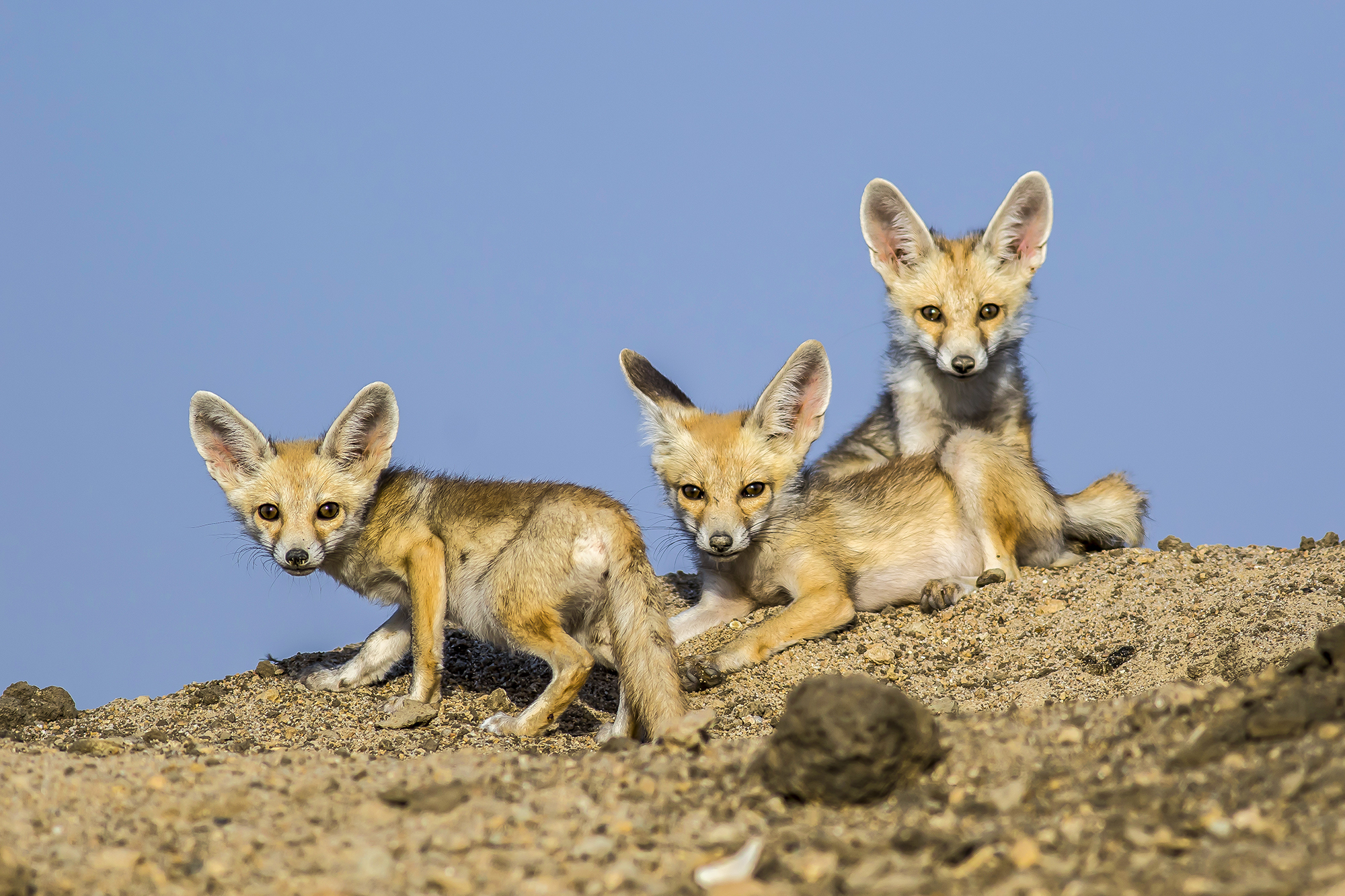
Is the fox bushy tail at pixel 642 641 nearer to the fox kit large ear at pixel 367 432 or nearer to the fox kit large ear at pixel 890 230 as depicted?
the fox kit large ear at pixel 367 432

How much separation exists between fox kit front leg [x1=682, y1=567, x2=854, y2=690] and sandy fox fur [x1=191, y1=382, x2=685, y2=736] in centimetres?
58

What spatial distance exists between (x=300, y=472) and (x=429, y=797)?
3826mm

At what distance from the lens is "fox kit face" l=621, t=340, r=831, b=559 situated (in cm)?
714

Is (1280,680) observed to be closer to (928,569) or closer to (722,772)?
(722,772)

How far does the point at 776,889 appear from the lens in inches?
102

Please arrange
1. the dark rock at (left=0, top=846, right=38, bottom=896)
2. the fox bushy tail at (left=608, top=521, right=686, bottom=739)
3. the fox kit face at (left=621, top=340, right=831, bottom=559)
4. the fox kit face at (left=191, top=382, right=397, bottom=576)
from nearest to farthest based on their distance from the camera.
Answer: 1. the dark rock at (left=0, top=846, right=38, bottom=896)
2. the fox bushy tail at (left=608, top=521, right=686, bottom=739)
3. the fox kit face at (left=191, top=382, right=397, bottom=576)
4. the fox kit face at (left=621, top=340, right=831, bottom=559)

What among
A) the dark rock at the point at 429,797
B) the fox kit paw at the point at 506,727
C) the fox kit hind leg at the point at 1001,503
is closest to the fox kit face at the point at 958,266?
the fox kit hind leg at the point at 1001,503

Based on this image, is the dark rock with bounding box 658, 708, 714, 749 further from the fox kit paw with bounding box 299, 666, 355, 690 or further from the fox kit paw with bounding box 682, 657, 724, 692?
the fox kit paw with bounding box 299, 666, 355, 690

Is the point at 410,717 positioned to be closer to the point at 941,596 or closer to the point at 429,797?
the point at 429,797

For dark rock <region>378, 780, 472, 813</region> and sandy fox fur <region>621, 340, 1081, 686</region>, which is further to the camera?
sandy fox fur <region>621, 340, 1081, 686</region>

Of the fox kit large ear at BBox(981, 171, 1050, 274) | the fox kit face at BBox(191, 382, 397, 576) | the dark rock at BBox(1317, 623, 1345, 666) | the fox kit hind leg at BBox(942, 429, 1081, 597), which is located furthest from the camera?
the fox kit large ear at BBox(981, 171, 1050, 274)

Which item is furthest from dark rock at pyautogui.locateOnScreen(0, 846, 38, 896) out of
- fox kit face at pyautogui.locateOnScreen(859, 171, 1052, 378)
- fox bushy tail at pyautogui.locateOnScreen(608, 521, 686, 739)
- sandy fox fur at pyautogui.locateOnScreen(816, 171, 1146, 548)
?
sandy fox fur at pyautogui.locateOnScreen(816, 171, 1146, 548)

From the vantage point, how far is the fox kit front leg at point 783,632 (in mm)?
6844

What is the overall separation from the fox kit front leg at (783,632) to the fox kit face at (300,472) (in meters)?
2.21
